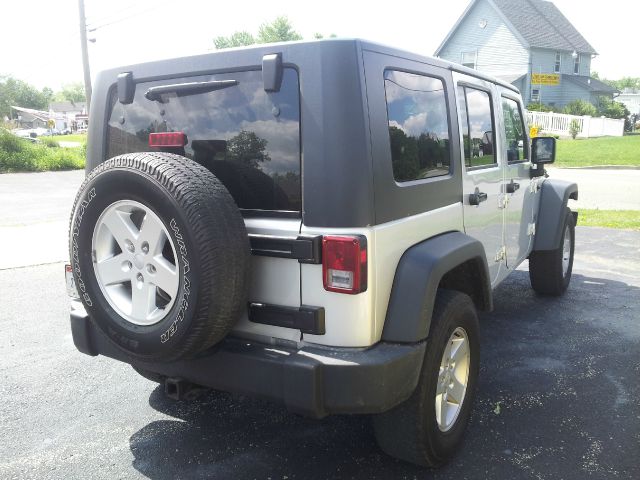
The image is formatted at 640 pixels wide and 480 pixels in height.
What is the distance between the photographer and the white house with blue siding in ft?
123

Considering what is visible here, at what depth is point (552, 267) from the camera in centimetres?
549

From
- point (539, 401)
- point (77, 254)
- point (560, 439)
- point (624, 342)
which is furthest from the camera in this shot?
point (624, 342)

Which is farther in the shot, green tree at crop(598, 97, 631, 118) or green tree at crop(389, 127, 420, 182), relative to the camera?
green tree at crop(598, 97, 631, 118)

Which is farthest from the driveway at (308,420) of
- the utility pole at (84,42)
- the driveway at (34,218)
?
the utility pole at (84,42)

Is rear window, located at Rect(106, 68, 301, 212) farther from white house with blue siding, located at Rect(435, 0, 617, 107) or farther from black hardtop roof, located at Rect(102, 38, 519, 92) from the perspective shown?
white house with blue siding, located at Rect(435, 0, 617, 107)

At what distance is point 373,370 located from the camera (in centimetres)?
237

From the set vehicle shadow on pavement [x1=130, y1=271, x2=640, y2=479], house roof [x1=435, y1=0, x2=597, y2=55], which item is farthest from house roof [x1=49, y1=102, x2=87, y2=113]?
vehicle shadow on pavement [x1=130, y1=271, x2=640, y2=479]

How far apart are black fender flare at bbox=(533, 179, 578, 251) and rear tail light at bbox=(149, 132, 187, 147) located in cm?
354

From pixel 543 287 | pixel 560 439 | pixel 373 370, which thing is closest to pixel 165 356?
pixel 373 370

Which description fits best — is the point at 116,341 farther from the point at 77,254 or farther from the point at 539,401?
the point at 539,401

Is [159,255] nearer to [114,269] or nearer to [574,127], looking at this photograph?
[114,269]

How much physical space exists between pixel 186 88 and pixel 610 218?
9.11 metres

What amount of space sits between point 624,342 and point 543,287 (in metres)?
1.18

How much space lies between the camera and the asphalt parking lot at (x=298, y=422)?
291cm
